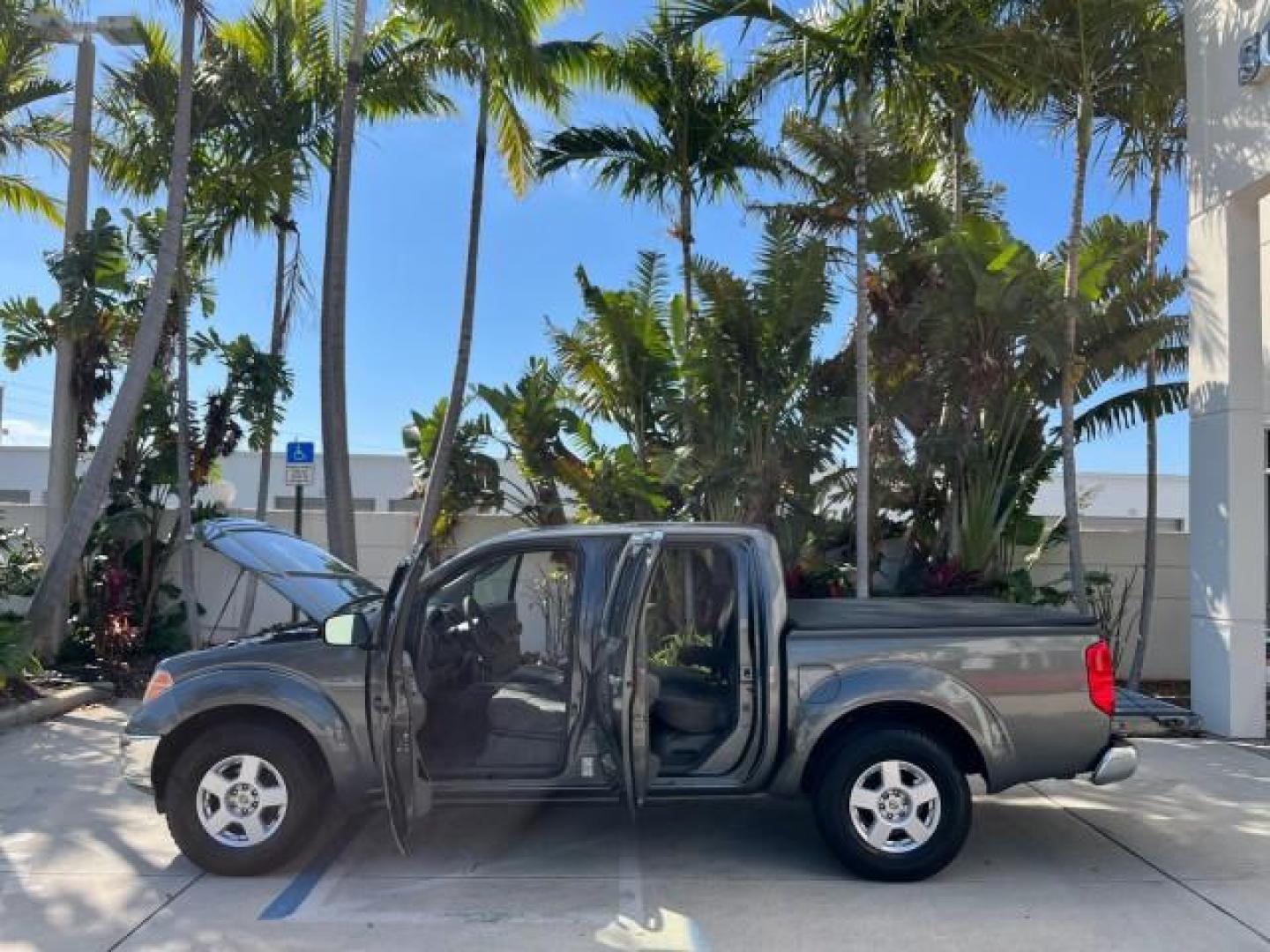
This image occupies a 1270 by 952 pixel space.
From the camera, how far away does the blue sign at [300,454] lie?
12.2 m

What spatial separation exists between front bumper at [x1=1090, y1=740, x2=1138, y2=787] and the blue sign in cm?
899

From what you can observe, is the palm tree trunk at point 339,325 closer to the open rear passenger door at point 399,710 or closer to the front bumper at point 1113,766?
the open rear passenger door at point 399,710

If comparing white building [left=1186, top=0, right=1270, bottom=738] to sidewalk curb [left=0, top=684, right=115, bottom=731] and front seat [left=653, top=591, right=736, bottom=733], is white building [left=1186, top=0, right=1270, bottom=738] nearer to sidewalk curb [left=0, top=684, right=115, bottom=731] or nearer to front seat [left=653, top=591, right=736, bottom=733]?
front seat [left=653, top=591, right=736, bottom=733]

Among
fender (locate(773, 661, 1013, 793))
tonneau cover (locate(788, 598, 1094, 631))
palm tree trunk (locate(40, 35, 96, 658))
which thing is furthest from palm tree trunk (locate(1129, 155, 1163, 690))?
palm tree trunk (locate(40, 35, 96, 658))

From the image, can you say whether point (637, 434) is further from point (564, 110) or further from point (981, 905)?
point (981, 905)

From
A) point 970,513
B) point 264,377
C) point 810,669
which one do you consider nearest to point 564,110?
point 264,377

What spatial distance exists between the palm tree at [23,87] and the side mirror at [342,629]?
8767mm

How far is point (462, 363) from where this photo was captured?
12.6 meters

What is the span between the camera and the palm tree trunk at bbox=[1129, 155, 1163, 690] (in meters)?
11.6

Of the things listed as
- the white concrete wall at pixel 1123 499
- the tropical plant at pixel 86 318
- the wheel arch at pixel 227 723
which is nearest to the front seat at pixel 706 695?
the wheel arch at pixel 227 723

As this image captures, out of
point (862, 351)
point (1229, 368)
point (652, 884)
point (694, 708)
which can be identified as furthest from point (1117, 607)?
point (652, 884)

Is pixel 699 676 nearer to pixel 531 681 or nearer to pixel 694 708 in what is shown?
pixel 694 708

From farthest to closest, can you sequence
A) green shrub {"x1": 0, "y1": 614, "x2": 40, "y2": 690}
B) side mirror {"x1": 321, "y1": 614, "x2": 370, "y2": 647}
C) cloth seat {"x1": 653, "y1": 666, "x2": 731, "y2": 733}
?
Answer: 1. green shrub {"x1": 0, "y1": 614, "x2": 40, "y2": 690}
2. cloth seat {"x1": 653, "y1": 666, "x2": 731, "y2": 733}
3. side mirror {"x1": 321, "y1": 614, "x2": 370, "y2": 647}

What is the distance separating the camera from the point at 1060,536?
40.6 ft
